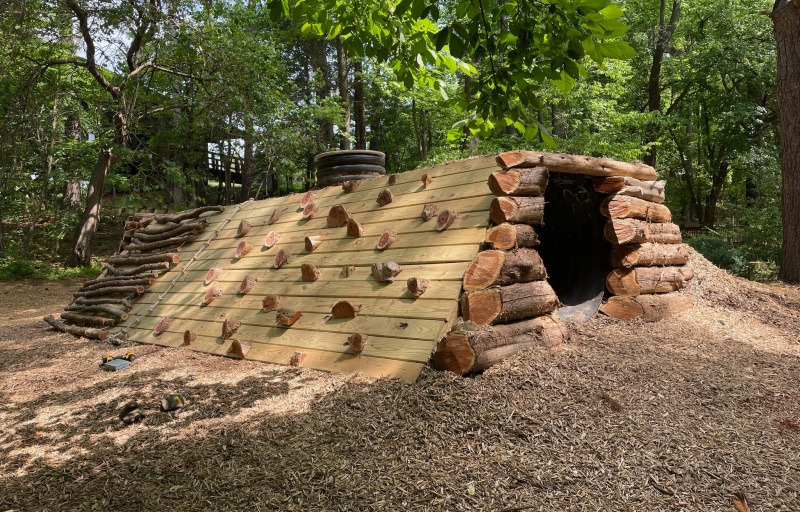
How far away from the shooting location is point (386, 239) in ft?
15.3

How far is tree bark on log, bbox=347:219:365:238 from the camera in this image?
5105 millimetres

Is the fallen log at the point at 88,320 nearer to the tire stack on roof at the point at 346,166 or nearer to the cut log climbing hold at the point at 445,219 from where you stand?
the tire stack on roof at the point at 346,166

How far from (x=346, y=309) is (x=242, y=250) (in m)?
2.64

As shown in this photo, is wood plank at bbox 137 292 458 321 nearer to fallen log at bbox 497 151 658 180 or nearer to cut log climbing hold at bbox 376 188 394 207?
cut log climbing hold at bbox 376 188 394 207

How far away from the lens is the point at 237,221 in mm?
7301

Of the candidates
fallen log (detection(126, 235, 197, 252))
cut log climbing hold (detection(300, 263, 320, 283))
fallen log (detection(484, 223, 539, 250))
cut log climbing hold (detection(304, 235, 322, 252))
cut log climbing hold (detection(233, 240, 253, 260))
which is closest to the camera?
fallen log (detection(484, 223, 539, 250))

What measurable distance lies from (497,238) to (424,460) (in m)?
1.95

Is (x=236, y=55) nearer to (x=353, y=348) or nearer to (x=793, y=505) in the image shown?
(x=353, y=348)

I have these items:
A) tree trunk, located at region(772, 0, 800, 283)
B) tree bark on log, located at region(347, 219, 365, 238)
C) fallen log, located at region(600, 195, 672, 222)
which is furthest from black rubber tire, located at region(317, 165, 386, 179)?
tree trunk, located at region(772, 0, 800, 283)

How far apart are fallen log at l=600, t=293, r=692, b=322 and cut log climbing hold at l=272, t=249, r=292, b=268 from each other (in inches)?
140

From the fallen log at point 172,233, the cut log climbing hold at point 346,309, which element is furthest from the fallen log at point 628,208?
the fallen log at point 172,233

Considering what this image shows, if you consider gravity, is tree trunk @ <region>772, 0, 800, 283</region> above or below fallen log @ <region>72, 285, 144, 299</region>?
above

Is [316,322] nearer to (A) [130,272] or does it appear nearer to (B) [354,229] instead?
(B) [354,229]

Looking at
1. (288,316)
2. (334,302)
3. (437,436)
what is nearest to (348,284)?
(334,302)
